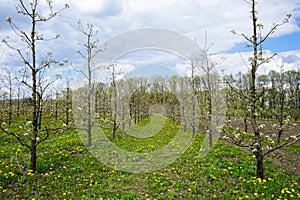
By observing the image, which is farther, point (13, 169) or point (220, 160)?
point (220, 160)

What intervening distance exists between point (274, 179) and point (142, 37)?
30.1ft

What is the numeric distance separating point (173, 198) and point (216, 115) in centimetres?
1095

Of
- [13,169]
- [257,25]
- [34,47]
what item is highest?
[257,25]

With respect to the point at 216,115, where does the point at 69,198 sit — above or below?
below

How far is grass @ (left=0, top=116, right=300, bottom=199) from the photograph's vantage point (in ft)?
21.0

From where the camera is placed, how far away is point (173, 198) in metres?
6.42

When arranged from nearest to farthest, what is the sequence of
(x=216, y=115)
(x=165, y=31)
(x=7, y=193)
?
(x=7, y=193) < (x=165, y=31) < (x=216, y=115)

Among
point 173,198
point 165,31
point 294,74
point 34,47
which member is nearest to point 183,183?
point 173,198

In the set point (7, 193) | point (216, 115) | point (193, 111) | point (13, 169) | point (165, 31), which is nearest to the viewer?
point (7, 193)

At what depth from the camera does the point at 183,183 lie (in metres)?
7.35

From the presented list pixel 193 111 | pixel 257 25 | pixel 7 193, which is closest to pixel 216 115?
pixel 193 111

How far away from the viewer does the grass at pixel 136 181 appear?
6.40 m

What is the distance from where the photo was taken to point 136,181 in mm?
7637

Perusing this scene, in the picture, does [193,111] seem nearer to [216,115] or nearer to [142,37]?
[216,115]
